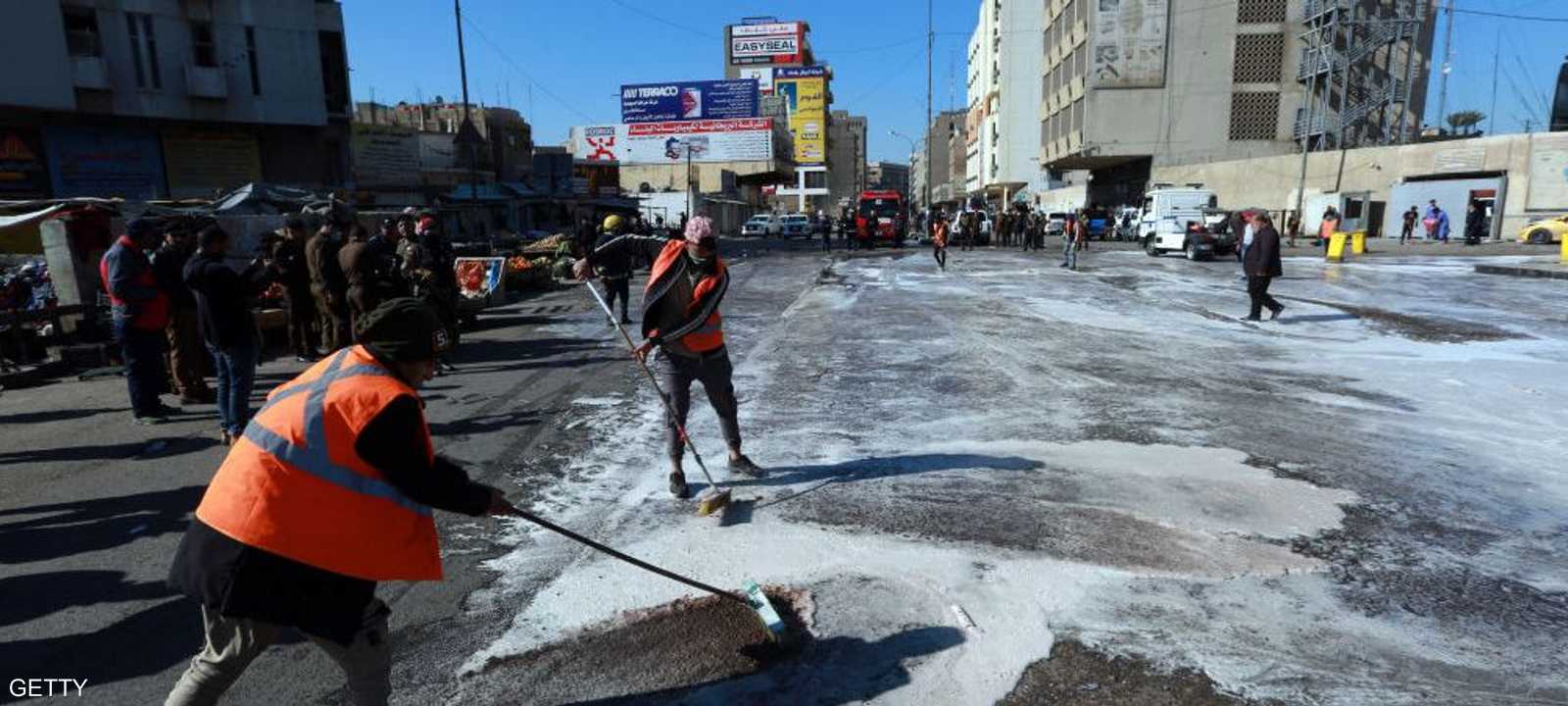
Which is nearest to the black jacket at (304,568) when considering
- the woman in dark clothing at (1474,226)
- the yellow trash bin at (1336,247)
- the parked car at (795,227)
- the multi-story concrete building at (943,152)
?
the yellow trash bin at (1336,247)

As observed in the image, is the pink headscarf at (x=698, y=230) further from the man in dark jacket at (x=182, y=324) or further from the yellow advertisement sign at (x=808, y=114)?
the yellow advertisement sign at (x=808, y=114)

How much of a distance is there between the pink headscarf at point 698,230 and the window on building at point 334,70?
91.5 ft

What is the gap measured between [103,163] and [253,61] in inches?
204

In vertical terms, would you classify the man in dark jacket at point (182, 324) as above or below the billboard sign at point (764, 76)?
below

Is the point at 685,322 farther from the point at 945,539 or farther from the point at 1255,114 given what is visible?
the point at 1255,114

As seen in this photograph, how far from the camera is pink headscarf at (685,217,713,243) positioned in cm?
495

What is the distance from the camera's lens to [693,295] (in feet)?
16.1

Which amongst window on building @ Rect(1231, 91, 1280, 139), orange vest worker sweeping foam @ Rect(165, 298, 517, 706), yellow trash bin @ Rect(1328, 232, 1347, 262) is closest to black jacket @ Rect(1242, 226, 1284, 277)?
orange vest worker sweeping foam @ Rect(165, 298, 517, 706)

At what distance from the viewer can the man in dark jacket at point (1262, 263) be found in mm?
11227

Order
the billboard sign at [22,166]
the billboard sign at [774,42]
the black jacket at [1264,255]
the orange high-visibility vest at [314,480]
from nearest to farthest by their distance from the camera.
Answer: the orange high-visibility vest at [314,480] → the black jacket at [1264,255] → the billboard sign at [22,166] → the billboard sign at [774,42]

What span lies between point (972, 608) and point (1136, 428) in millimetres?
3376

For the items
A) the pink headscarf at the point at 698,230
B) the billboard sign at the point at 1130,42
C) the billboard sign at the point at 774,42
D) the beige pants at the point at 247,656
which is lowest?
the beige pants at the point at 247,656

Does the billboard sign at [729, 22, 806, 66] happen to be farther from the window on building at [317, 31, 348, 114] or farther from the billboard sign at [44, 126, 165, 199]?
the billboard sign at [44, 126, 165, 199]

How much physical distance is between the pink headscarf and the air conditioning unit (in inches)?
1012
